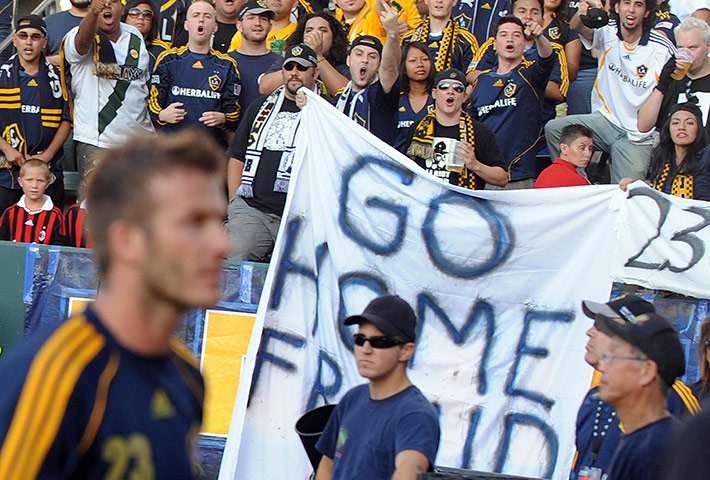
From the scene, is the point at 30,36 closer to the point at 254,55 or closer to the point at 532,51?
the point at 254,55

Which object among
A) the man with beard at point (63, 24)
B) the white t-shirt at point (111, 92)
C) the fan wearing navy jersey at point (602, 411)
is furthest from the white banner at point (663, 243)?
the man with beard at point (63, 24)

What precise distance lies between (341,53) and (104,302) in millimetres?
7502

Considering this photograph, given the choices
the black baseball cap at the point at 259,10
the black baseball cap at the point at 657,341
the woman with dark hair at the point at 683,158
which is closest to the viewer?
the black baseball cap at the point at 657,341

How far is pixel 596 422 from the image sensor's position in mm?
4297

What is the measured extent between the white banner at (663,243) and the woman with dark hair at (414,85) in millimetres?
2599

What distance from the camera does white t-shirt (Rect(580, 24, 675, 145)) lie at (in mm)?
9156

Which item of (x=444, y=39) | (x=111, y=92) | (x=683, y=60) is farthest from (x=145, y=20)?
(x=683, y=60)

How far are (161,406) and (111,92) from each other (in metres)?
7.83

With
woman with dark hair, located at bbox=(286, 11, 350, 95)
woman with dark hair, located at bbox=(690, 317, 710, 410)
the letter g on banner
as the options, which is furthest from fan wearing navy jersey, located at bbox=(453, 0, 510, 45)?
woman with dark hair, located at bbox=(690, 317, 710, 410)

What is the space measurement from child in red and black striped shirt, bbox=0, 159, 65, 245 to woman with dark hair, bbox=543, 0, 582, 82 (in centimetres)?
478

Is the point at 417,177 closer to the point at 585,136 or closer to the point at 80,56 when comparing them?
the point at 585,136

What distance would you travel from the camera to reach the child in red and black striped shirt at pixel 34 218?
8.55 m

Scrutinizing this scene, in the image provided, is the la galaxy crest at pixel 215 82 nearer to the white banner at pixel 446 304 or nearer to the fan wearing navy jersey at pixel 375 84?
the fan wearing navy jersey at pixel 375 84

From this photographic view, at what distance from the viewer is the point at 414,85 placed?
344 inches
